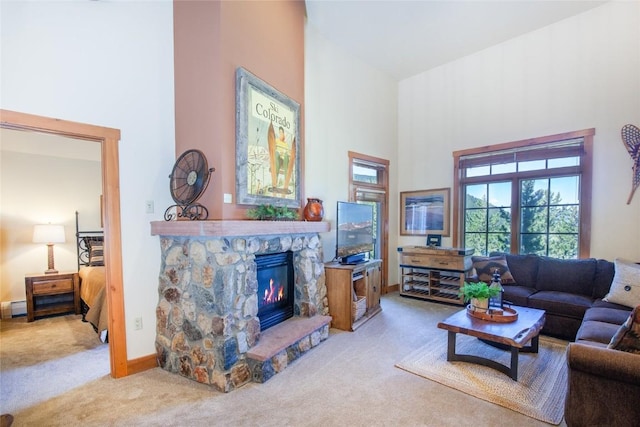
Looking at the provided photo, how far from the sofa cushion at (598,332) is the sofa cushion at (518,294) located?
3.09 feet

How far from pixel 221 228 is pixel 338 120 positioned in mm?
2938

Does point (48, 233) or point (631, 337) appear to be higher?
point (48, 233)

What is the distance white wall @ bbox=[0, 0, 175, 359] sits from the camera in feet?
7.09

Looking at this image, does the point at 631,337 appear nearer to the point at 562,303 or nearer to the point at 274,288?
the point at 562,303

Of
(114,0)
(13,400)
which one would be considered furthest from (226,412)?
(114,0)

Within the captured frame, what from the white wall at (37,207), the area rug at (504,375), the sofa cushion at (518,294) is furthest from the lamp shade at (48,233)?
the sofa cushion at (518,294)

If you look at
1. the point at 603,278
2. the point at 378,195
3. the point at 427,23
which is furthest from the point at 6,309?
the point at 603,278

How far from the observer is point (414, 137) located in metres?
5.51

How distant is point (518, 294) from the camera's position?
3.56 metres

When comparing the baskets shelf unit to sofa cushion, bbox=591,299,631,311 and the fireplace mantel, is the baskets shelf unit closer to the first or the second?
sofa cushion, bbox=591,299,631,311

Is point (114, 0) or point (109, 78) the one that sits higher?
point (114, 0)

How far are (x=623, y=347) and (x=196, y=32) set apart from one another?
152 inches

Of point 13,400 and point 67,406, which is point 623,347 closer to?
point 67,406

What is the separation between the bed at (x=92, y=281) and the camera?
332 cm
